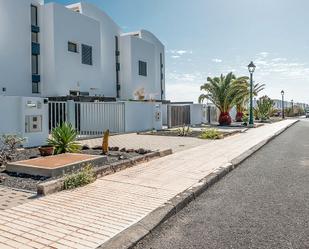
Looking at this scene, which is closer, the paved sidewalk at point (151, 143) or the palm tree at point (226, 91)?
the paved sidewalk at point (151, 143)

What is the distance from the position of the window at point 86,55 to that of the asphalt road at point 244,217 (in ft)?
87.2

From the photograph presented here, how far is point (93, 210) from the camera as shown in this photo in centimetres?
538

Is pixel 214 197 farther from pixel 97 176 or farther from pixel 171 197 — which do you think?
pixel 97 176

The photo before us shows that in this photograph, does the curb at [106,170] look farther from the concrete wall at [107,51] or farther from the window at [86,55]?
the concrete wall at [107,51]

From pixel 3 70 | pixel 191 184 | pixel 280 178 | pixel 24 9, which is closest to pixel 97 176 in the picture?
pixel 191 184

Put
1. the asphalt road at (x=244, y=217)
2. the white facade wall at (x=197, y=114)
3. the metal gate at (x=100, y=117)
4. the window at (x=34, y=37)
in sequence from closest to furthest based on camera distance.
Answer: the asphalt road at (x=244, y=217) < the metal gate at (x=100, y=117) < the window at (x=34, y=37) < the white facade wall at (x=197, y=114)

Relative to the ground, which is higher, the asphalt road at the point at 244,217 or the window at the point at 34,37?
the window at the point at 34,37

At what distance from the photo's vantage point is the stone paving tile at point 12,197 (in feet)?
18.8

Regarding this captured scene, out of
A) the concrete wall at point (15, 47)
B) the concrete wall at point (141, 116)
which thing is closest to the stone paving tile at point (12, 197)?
the concrete wall at point (141, 116)

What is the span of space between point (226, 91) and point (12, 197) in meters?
27.3

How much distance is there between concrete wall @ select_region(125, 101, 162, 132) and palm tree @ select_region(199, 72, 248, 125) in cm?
949

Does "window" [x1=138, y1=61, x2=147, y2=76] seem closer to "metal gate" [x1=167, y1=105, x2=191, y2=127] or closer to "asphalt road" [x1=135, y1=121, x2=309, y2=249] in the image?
"metal gate" [x1=167, y1=105, x2=191, y2=127]

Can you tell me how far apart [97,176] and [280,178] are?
13.8 ft

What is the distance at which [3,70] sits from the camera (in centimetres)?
2639
